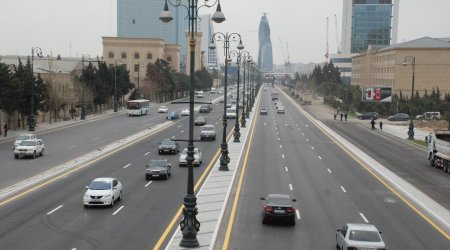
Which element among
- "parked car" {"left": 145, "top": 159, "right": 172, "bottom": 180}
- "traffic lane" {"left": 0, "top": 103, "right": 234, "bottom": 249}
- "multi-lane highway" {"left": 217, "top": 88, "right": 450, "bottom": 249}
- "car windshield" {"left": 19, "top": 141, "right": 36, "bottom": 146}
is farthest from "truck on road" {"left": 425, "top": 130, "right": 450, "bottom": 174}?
"car windshield" {"left": 19, "top": 141, "right": 36, "bottom": 146}

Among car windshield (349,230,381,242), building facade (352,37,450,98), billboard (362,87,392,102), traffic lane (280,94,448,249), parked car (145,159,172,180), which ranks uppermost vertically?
building facade (352,37,450,98)

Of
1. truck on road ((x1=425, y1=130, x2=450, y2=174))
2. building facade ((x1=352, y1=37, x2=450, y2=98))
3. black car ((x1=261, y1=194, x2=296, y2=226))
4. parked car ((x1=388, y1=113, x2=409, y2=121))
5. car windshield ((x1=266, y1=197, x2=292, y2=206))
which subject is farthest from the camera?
building facade ((x1=352, y1=37, x2=450, y2=98))

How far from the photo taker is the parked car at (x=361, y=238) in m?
19.4

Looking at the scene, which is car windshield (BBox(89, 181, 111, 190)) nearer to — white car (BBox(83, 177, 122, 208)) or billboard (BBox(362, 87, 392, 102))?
white car (BBox(83, 177, 122, 208))

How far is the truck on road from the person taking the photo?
44312mm

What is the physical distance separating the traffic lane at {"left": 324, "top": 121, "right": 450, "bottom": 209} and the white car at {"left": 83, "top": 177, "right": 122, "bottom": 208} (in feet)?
57.0

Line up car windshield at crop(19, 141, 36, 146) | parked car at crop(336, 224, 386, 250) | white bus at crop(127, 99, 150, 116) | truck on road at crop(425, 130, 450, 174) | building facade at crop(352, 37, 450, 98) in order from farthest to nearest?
building facade at crop(352, 37, 450, 98) < white bus at crop(127, 99, 150, 116) < car windshield at crop(19, 141, 36, 146) < truck on road at crop(425, 130, 450, 174) < parked car at crop(336, 224, 386, 250)

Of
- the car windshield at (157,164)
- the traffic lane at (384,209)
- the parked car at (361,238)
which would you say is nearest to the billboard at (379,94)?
the traffic lane at (384,209)

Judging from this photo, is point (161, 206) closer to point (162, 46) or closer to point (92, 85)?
point (92, 85)

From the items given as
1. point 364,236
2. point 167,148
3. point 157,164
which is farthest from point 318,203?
point 167,148

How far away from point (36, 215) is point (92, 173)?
1305cm

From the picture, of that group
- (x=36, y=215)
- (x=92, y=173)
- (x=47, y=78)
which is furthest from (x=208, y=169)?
(x=47, y=78)

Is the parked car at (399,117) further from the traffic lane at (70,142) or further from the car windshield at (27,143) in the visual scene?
the car windshield at (27,143)

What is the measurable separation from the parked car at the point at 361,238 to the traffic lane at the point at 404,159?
487 inches
